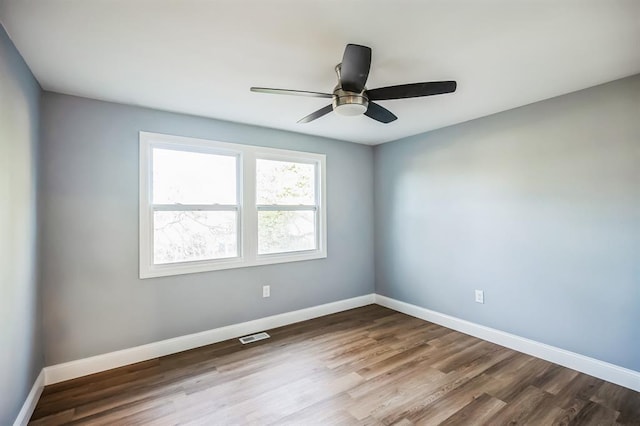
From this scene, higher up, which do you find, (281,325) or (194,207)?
(194,207)

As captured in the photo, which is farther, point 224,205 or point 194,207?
point 224,205

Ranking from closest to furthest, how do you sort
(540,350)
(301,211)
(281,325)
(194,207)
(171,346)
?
(540,350) < (171,346) < (194,207) < (281,325) < (301,211)

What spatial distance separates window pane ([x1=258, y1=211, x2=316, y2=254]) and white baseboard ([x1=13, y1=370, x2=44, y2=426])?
205cm

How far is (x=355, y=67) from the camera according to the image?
1.68 m

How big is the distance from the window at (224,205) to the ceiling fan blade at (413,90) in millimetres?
1795

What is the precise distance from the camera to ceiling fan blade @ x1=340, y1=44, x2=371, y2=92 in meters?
1.54

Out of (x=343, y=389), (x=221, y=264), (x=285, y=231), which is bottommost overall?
(x=343, y=389)

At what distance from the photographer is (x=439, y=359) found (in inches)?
108

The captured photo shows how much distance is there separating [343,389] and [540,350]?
1912 millimetres

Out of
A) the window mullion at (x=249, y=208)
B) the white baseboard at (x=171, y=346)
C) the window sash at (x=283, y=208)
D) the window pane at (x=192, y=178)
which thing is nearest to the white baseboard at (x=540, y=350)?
the white baseboard at (x=171, y=346)

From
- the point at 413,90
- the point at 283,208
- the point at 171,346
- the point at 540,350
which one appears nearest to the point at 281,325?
the point at 171,346

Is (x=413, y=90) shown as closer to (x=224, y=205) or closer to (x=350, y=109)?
(x=350, y=109)

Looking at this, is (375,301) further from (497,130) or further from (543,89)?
(543,89)

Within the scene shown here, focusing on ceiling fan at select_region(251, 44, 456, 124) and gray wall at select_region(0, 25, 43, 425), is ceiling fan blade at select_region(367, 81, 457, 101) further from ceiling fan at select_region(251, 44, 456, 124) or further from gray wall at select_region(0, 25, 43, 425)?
gray wall at select_region(0, 25, 43, 425)
